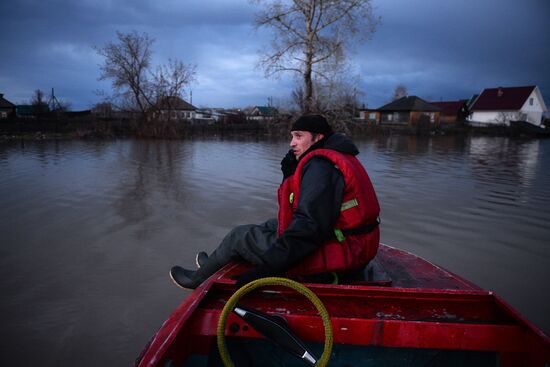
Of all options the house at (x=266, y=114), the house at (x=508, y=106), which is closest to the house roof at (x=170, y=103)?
the house at (x=266, y=114)

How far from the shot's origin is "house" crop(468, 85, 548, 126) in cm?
4981

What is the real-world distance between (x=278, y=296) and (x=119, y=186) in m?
7.40

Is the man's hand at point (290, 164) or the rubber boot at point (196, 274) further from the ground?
the man's hand at point (290, 164)

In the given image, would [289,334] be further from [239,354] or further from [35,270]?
[35,270]

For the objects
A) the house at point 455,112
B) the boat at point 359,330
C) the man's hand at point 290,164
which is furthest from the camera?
the house at point 455,112

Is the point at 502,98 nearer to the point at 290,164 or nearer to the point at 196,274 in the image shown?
the point at 290,164

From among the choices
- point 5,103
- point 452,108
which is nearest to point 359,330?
point 5,103

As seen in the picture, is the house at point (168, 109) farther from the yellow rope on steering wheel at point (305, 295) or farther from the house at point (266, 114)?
the yellow rope on steering wheel at point (305, 295)

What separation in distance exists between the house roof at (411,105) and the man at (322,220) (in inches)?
2057

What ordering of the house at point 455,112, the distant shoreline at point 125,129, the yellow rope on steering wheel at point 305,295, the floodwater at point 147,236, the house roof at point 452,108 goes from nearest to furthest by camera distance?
the yellow rope on steering wheel at point 305,295, the floodwater at point 147,236, the distant shoreline at point 125,129, the house at point 455,112, the house roof at point 452,108

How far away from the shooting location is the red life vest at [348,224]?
92.7 inches

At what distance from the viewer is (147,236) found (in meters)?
5.28

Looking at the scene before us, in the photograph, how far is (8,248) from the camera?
4.65 m

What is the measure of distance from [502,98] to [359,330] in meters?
62.4
